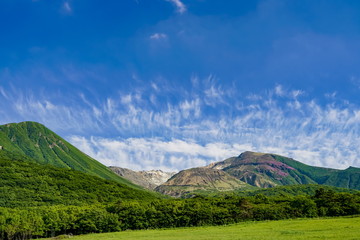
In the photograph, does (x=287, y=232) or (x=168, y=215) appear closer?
(x=287, y=232)

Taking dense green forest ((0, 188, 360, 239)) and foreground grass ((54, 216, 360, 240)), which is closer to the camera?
foreground grass ((54, 216, 360, 240))

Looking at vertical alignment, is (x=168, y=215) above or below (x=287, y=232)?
below

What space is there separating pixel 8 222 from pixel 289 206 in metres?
126

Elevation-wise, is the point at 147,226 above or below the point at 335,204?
below

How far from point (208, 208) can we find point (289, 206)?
38.9 metres

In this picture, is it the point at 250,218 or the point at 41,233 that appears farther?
Answer: the point at 250,218

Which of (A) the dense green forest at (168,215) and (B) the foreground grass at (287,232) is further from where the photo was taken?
(A) the dense green forest at (168,215)

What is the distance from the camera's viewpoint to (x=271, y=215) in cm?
12925

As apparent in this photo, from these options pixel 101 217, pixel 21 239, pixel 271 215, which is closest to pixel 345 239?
pixel 271 215

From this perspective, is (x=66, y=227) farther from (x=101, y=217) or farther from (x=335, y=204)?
(x=335, y=204)

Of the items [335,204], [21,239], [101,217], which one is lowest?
[21,239]

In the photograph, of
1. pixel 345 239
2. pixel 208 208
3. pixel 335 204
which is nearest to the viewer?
pixel 345 239

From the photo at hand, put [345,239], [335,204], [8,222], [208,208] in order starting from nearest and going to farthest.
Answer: [345,239], [8,222], [335,204], [208,208]

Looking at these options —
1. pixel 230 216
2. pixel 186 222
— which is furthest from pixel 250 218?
pixel 186 222
